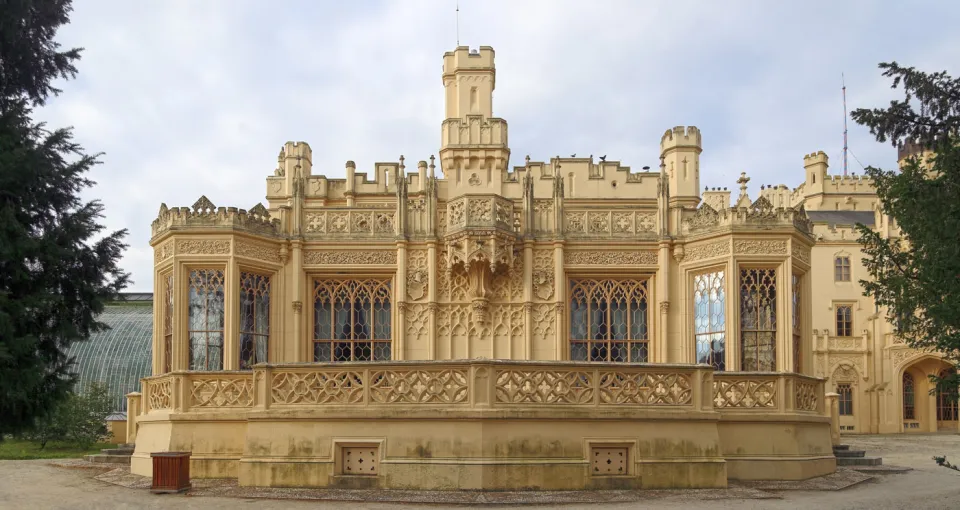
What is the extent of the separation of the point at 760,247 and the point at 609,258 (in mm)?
3163

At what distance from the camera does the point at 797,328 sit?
19.9 m

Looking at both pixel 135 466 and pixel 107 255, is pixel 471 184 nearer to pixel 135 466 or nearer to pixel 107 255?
pixel 135 466

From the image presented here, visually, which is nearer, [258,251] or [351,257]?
[258,251]

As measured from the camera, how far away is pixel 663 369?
590 inches

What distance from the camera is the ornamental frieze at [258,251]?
64.5 ft

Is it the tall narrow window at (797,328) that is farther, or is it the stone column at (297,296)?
the stone column at (297,296)

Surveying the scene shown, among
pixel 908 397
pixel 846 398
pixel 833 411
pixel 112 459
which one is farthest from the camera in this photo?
pixel 846 398

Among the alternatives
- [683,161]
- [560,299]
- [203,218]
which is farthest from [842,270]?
[203,218]

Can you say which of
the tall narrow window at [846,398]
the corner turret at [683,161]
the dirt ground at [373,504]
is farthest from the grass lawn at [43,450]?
the tall narrow window at [846,398]

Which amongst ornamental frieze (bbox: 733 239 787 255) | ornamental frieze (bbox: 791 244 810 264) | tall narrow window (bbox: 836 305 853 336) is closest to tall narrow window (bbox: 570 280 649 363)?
ornamental frieze (bbox: 733 239 787 255)

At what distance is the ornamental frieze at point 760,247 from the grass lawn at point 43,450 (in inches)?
692

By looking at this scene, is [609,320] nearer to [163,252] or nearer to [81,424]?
[163,252]

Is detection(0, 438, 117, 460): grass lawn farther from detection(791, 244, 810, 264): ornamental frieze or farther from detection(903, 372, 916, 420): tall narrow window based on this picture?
detection(903, 372, 916, 420): tall narrow window

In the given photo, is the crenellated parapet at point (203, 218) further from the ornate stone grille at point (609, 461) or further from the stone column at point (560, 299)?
the ornate stone grille at point (609, 461)
